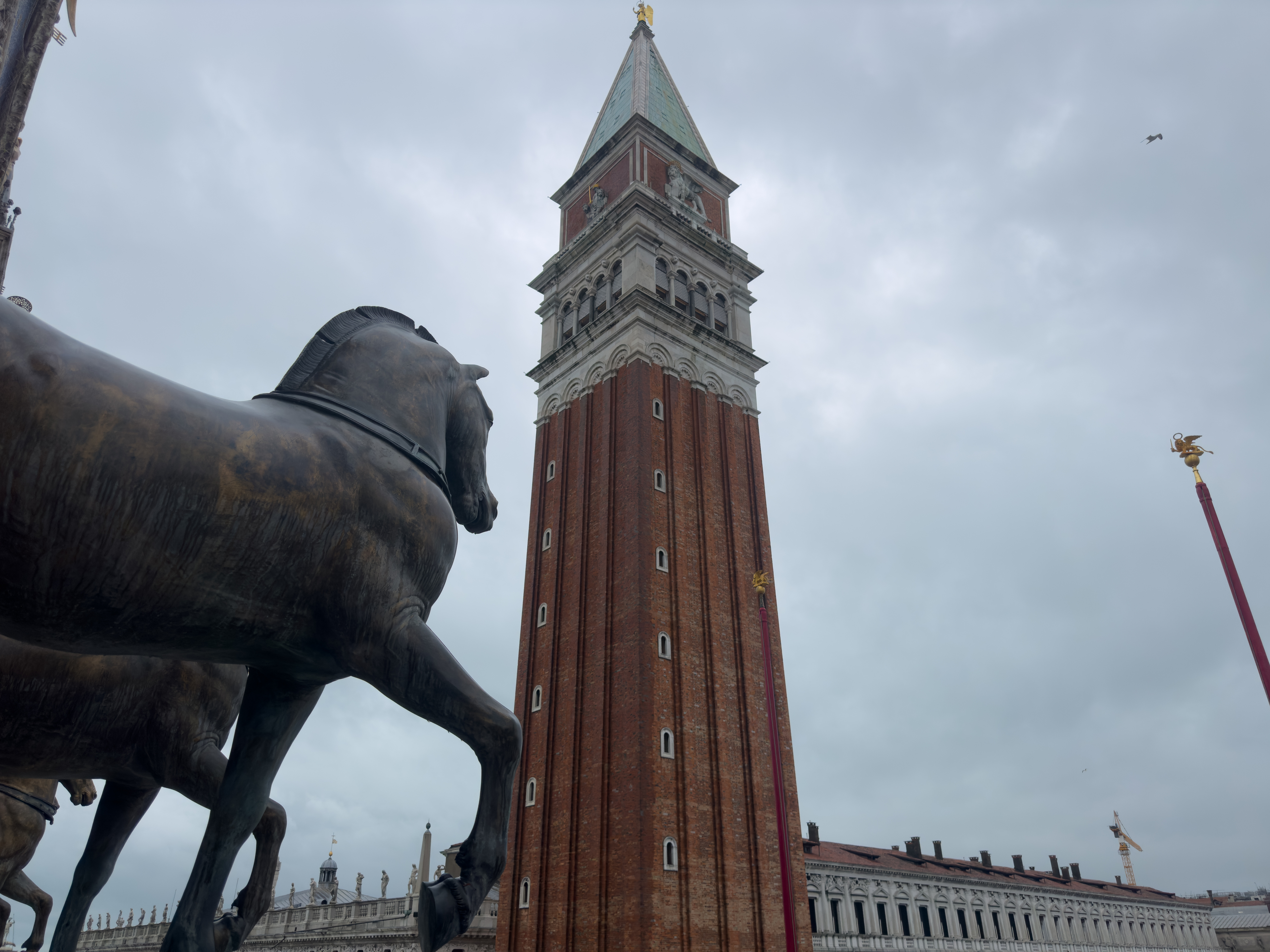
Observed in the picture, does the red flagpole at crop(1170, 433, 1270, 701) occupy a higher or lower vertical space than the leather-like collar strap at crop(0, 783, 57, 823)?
higher

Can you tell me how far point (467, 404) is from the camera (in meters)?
4.99

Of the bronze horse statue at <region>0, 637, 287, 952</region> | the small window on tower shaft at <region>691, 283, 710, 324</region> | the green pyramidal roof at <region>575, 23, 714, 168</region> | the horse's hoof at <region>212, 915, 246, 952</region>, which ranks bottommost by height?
the horse's hoof at <region>212, 915, 246, 952</region>

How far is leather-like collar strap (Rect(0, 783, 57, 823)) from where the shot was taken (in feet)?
23.4

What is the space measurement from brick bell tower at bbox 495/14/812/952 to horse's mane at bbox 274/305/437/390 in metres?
18.8

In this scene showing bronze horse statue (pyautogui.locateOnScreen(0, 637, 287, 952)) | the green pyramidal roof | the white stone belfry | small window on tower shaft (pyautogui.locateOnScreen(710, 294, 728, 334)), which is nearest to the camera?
bronze horse statue (pyautogui.locateOnScreen(0, 637, 287, 952))

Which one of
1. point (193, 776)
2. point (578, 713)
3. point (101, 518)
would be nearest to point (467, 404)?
point (101, 518)

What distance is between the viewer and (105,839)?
5422mm

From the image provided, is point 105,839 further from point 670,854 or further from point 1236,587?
point 670,854

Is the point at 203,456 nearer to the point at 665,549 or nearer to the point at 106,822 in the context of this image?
the point at 106,822

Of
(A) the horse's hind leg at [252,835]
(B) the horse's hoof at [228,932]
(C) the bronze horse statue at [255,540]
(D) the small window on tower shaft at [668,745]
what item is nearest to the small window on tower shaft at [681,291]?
(D) the small window on tower shaft at [668,745]

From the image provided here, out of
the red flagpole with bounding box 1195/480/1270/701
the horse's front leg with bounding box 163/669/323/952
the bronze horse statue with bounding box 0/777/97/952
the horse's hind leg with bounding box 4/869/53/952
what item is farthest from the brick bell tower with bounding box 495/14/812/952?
the horse's front leg with bounding box 163/669/323/952

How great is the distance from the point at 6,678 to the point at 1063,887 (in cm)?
6797

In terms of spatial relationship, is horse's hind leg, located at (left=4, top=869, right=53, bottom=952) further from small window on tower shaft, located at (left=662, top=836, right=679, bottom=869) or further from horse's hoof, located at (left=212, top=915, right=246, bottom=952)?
small window on tower shaft, located at (left=662, top=836, right=679, bottom=869)

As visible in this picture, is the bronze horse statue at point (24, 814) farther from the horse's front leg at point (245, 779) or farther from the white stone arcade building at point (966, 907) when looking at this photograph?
the white stone arcade building at point (966, 907)
